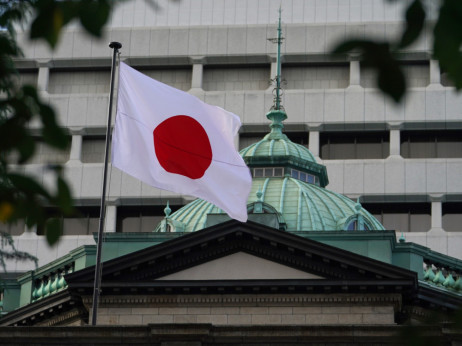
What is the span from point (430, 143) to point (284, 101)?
749 centimetres

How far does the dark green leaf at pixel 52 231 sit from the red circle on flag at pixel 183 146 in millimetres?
24841

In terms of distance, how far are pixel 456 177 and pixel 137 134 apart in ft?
119

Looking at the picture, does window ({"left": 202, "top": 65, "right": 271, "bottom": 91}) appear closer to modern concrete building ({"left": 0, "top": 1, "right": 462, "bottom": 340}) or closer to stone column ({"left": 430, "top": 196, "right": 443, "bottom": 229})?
modern concrete building ({"left": 0, "top": 1, "right": 462, "bottom": 340})

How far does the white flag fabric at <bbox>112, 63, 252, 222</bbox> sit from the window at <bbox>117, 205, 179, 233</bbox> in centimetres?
3581

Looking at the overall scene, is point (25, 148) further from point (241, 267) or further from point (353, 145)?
point (353, 145)

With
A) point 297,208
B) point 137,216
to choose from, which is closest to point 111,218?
point 137,216

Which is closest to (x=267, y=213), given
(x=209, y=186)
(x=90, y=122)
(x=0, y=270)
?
(x=209, y=186)

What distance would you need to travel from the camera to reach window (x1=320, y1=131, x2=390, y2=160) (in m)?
69.9

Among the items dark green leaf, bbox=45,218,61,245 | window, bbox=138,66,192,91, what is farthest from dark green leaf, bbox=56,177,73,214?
window, bbox=138,66,192,91

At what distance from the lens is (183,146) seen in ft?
110

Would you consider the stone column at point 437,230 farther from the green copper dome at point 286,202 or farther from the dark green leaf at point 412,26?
the dark green leaf at point 412,26

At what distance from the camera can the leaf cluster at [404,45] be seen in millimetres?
6617

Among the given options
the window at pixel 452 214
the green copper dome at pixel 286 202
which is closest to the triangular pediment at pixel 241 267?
the green copper dome at pixel 286 202

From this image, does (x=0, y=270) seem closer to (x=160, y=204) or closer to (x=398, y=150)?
(x=160, y=204)
